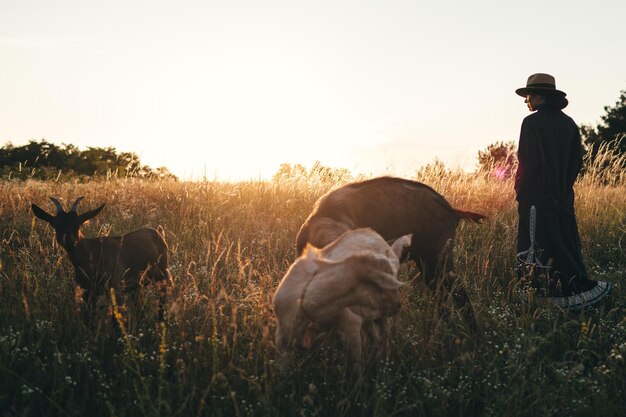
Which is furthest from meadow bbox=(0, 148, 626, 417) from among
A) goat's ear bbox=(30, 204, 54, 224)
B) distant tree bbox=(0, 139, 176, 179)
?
distant tree bbox=(0, 139, 176, 179)

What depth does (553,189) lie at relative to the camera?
5.55m

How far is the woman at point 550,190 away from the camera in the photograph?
5.48m

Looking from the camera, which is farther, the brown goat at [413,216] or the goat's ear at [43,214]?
the goat's ear at [43,214]

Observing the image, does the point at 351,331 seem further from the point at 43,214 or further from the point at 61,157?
the point at 61,157

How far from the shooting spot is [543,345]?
14.4 feet

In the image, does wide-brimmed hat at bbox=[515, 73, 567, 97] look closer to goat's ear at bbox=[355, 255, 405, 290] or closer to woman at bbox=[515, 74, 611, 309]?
woman at bbox=[515, 74, 611, 309]

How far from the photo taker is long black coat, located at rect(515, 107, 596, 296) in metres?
5.49

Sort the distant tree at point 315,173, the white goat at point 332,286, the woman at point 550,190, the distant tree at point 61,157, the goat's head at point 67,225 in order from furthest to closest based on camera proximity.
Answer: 1. the distant tree at point 61,157
2. the distant tree at point 315,173
3. the woman at point 550,190
4. the goat's head at point 67,225
5. the white goat at point 332,286

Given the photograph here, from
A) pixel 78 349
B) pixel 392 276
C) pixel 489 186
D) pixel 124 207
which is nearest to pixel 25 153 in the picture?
pixel 124 207

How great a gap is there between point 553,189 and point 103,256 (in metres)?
4.39

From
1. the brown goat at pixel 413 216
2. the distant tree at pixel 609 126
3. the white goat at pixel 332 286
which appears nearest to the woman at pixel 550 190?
the brown goat at pixel 413 216

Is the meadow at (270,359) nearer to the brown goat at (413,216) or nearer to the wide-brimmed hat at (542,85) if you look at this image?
the brown goat at (413,216)

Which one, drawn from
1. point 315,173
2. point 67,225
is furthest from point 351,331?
point 315,173

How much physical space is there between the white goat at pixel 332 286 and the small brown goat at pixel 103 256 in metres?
2.13
